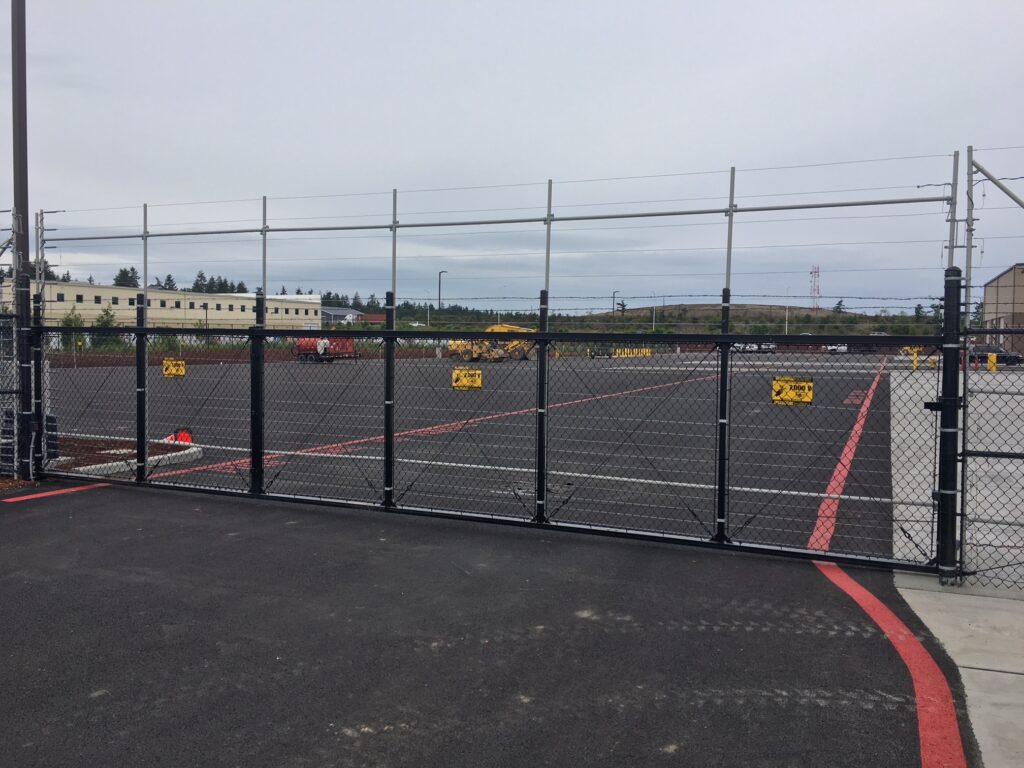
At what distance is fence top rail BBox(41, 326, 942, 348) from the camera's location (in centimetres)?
624

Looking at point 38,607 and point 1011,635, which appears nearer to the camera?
point 1011,635

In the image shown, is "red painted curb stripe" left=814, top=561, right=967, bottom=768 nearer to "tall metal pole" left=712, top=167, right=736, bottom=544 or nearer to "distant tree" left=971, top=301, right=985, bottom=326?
"tall metal pole" left=712, top=167, right=736, bottom=544

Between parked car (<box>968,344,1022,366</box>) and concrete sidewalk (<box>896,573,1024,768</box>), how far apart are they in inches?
70.1

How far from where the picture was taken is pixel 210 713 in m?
3.95

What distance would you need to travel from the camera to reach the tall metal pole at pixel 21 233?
9758 mm

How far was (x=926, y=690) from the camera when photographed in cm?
425

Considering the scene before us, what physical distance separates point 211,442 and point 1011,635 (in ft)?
40.8

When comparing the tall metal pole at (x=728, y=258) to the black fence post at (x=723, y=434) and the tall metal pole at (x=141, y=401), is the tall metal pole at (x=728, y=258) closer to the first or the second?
the black fence post at (x=723, y=434)

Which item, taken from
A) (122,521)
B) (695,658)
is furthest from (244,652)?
(122,521)

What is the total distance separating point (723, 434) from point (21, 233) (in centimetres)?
918

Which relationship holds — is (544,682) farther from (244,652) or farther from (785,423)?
(785,423)

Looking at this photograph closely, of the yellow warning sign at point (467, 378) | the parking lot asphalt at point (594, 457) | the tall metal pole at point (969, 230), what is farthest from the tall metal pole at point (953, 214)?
the yellow warning sign at point (467, 378)

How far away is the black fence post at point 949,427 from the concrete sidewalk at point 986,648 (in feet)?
0.93

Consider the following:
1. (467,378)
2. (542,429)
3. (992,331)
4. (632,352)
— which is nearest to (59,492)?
(467,378)
